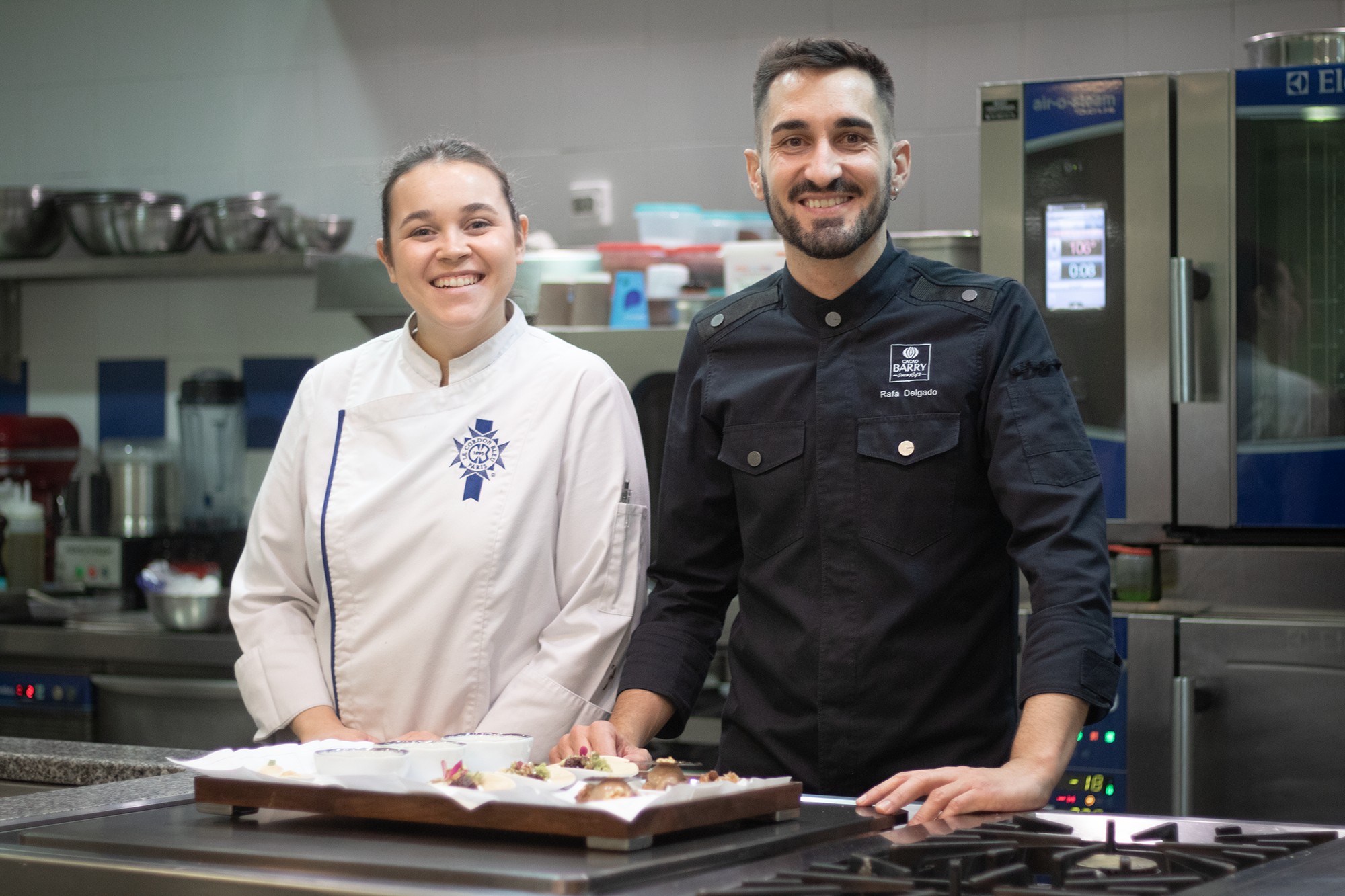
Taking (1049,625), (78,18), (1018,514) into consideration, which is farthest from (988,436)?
(78,18)

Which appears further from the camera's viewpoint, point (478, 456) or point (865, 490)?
point (478, 456)

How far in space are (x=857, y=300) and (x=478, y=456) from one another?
0.46 metres

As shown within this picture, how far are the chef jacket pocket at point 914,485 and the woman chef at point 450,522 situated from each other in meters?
0.29

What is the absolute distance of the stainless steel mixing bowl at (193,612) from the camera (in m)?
3.28

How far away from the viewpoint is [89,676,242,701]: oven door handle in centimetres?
323

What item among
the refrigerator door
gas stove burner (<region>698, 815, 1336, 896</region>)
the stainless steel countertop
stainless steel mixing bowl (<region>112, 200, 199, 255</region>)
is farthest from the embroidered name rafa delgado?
stainless steel mixing bowl (<region>112, 200, 199, 255</region>)

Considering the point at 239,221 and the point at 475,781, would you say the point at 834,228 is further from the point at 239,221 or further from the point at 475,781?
the point at 239,221

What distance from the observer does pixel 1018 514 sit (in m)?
1.46

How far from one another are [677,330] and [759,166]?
132 cm

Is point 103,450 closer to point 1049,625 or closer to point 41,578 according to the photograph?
point 41,578

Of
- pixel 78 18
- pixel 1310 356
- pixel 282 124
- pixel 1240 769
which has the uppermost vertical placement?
pixel 78 18

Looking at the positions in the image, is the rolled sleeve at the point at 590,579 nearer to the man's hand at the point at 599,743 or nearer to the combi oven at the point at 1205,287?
the man's hand at the point at 599,743

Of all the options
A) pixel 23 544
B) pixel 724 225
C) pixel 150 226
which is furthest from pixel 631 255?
pixel 23 544

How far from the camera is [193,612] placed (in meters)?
3.28
